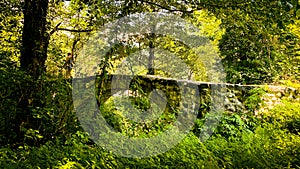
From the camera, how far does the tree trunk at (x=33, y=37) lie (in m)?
3.81

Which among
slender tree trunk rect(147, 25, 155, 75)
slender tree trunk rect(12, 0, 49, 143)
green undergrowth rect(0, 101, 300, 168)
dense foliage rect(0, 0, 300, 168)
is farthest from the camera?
slender tree trunk rect(147, 25, 155, 75)

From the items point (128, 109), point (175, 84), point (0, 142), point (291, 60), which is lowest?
point (0, 142)

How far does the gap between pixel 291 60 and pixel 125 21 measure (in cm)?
716

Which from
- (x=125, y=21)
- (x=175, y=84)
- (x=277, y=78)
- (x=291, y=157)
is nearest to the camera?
(x=291, y=157)

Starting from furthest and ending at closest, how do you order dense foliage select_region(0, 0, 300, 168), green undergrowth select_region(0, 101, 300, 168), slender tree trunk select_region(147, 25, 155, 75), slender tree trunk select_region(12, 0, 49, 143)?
slender tree trunk select_region(147, 25, 155, 75), slender tree trunk select_region(12, 0, 49, 143), dense foliage select_region(0, 0, 300, 168), green undergrowth select_region(0, 101, 300, 168)

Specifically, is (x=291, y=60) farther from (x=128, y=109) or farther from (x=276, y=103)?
(x=128, y=109)

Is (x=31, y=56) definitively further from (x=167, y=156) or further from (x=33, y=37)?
(x=167, y=156)

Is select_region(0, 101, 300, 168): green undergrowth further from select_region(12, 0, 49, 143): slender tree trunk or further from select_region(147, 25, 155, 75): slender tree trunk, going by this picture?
select_region(147, 25, 155, 75): slender tree trunk

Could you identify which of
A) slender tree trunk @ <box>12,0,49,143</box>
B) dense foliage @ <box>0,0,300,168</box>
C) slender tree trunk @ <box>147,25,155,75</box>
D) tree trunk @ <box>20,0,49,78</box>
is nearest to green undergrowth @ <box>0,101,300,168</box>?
dense foliage @ <box>0,0,300,168</box>

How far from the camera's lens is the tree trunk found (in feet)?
12.5

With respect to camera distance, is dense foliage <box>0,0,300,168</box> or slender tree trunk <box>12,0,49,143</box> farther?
slender tree trunk <box>12,0,49,143</box>

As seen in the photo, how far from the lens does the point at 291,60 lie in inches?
438

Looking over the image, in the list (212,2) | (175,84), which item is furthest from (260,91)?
(212,2)

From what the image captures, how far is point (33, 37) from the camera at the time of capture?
383cm
